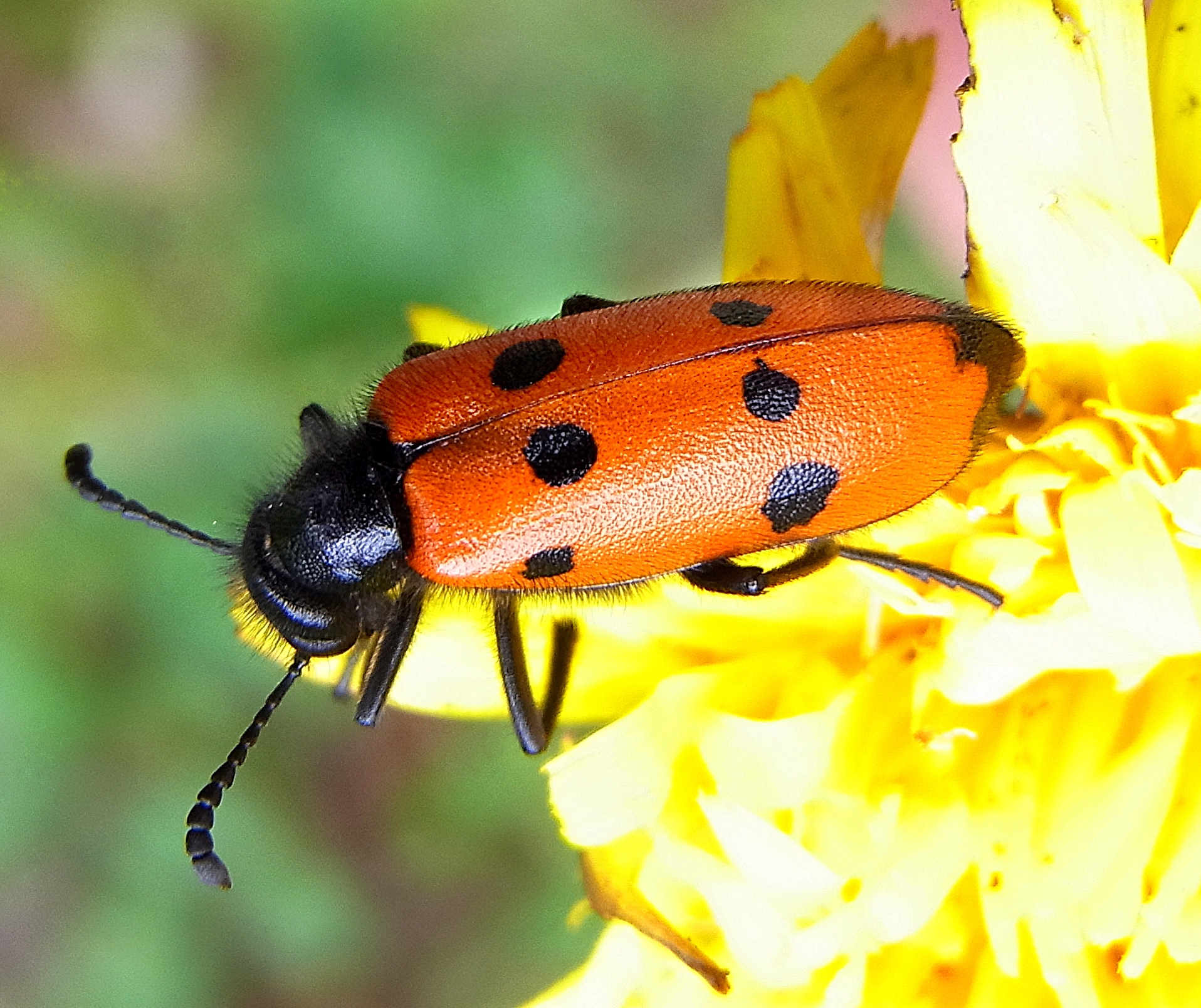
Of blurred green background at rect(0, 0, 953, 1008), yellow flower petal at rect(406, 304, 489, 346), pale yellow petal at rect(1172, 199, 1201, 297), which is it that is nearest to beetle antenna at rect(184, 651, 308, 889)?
yellow flower petal at rect(406, 304, 489, 346)

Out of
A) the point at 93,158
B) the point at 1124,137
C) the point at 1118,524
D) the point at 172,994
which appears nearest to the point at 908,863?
the point at 1118,524

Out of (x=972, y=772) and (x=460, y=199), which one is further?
(x=460, y=199)

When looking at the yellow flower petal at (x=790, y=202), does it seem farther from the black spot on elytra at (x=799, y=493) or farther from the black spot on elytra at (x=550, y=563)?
the black spot on elytra at (x=550, y=563)

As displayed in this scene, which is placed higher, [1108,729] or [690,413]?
[690,413]

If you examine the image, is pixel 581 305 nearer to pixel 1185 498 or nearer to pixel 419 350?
pixel 419 350

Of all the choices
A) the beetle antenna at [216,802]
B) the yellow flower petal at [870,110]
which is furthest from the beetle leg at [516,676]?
the yellow flower petal at [870,110]

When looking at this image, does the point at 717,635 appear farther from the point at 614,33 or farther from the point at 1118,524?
the point at 614,33

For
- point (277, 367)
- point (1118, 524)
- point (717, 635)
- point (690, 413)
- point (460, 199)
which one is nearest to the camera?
point (1118, 524)

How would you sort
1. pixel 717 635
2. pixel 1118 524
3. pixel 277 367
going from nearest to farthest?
pixel 1118 524
pixel 717 635
pixel 277 367

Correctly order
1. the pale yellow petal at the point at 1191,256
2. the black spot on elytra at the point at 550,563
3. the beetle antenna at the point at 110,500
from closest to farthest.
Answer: the pale yellow petal at the point at 1191,256 < the black spot on elytra at the point at 550,563 < the beetle antenna at the point at 110,500
